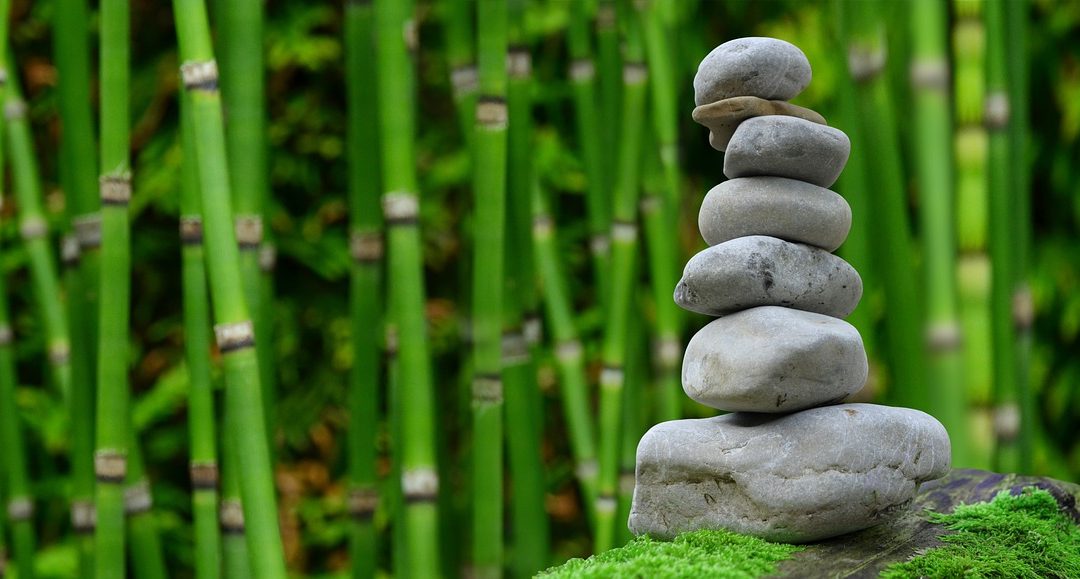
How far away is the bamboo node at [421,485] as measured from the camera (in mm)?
1075

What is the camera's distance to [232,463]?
111cm

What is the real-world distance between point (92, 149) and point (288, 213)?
2.97 feet

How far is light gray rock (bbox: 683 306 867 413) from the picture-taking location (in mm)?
854

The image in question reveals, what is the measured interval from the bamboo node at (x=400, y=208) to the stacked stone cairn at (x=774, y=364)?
0.31 metres

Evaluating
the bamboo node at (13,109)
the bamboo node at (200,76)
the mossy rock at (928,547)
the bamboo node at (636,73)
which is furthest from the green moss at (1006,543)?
the bamboo node at (13,109)

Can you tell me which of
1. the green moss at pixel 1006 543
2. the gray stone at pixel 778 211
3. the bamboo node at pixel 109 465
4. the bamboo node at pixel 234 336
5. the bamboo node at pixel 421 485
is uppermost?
the gray stone at pixel 778 211

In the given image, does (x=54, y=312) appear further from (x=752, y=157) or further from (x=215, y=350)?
(x=752, y=157)

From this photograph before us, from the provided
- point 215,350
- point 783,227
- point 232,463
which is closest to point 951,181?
point 783,227

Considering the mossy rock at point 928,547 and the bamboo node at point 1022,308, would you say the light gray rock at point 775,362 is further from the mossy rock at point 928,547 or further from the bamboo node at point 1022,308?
the bamboo node at point 1022,308

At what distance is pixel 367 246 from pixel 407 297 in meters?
0.21

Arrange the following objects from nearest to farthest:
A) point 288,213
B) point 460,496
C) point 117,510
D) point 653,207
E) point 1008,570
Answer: point 1008,570 → point 117,510 → point 653,207 → point 460,496 → point 288,213

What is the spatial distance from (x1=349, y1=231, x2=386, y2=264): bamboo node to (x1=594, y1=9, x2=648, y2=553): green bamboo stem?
0.96ft

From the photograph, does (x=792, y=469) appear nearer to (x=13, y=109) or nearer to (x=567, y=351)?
(x=567, y=351)

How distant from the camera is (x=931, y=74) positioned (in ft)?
3.63
